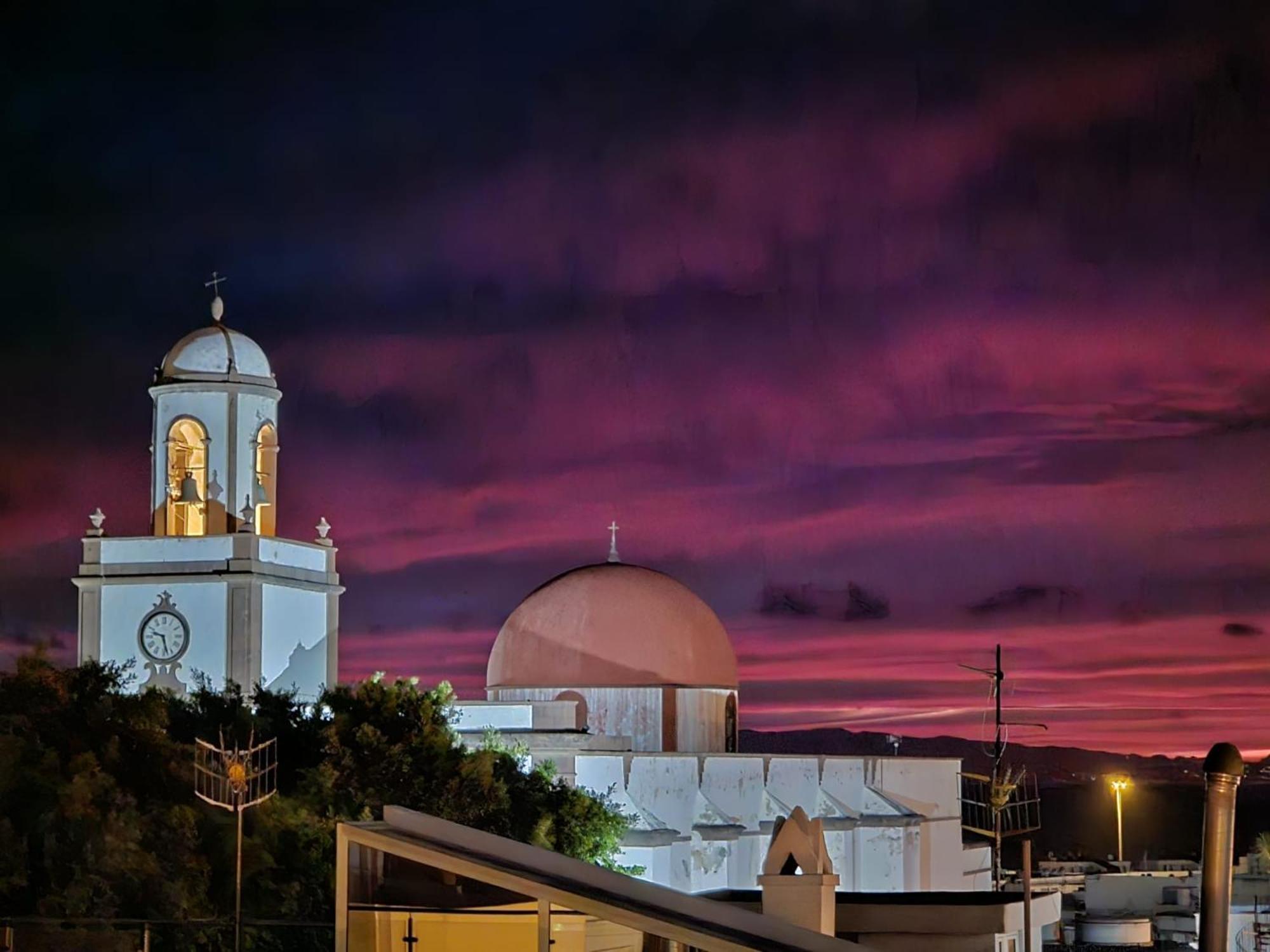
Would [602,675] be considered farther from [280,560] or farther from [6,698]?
[6,698]

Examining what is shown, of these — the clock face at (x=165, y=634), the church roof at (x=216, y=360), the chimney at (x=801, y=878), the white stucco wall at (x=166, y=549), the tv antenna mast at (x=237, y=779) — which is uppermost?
the church roof at (x=216, y=360)

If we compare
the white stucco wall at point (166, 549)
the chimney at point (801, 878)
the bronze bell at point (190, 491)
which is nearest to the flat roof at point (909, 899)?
the chimney at point (801, 878)

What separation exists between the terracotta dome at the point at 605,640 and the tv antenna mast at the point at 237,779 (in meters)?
9.27

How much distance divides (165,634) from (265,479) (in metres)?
2.97

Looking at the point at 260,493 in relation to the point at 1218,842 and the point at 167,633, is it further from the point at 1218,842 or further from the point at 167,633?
the point at 1218,842

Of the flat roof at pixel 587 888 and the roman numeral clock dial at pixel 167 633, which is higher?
the roman numeral clock dial at pixel 167 633

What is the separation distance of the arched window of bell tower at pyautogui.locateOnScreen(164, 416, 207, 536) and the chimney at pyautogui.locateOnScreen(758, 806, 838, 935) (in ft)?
54.9

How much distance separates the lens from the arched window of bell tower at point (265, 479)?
3656 cm

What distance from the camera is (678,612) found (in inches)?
1666

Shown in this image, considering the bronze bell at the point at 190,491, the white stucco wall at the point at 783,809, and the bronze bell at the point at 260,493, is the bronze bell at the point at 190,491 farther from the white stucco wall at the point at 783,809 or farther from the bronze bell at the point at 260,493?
the white stucco wall at the point at 783,809

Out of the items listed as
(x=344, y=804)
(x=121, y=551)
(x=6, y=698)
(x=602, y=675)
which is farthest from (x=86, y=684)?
(x=602, y=675)

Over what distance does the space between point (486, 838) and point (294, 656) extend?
26336 millimetres

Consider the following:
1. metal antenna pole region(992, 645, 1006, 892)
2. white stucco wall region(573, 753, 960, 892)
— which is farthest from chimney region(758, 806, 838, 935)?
white stucco wall region(573, 753, 960, 892)

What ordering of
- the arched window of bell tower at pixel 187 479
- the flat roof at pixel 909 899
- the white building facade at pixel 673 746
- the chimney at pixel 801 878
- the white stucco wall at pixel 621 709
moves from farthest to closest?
the white stucco wall at pixel 621 709 < the white building facade at pixel 673 746 < the arched window of bell tower at pixel 187 479 < the flat roof at pixel 909 899 < the chimney at pixel 801 878
